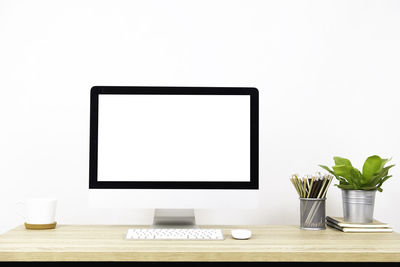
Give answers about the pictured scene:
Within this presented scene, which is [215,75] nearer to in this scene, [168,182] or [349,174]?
[168,182]

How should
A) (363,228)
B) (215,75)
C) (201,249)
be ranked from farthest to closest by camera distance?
(215,75)
(363,228)
(201,249)

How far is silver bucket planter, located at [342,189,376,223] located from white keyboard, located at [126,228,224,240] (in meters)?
0.51

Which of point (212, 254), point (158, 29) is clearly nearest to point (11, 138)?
point (158, 29)

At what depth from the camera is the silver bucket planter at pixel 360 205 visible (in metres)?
1.47

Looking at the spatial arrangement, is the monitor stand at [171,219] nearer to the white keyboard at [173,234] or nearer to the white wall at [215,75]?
the white keyboard at [173,234]

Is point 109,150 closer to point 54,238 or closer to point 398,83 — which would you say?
point 54,238

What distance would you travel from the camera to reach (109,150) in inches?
57.3

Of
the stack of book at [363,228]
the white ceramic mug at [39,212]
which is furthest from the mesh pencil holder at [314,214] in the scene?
the white ceramic mug at [39,212]

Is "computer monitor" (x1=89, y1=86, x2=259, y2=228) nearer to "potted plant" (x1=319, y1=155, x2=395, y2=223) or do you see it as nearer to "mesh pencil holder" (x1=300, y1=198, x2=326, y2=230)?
"mesh pencil holder" (x1=300, y1=198, x2=326, y2=230)

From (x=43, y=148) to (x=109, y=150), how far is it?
0.53 m

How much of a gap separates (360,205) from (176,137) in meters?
0.70

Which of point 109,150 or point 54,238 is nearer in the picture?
point 54,238

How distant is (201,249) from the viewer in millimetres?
1134

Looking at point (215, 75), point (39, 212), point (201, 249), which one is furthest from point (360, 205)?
point (39, 212)
